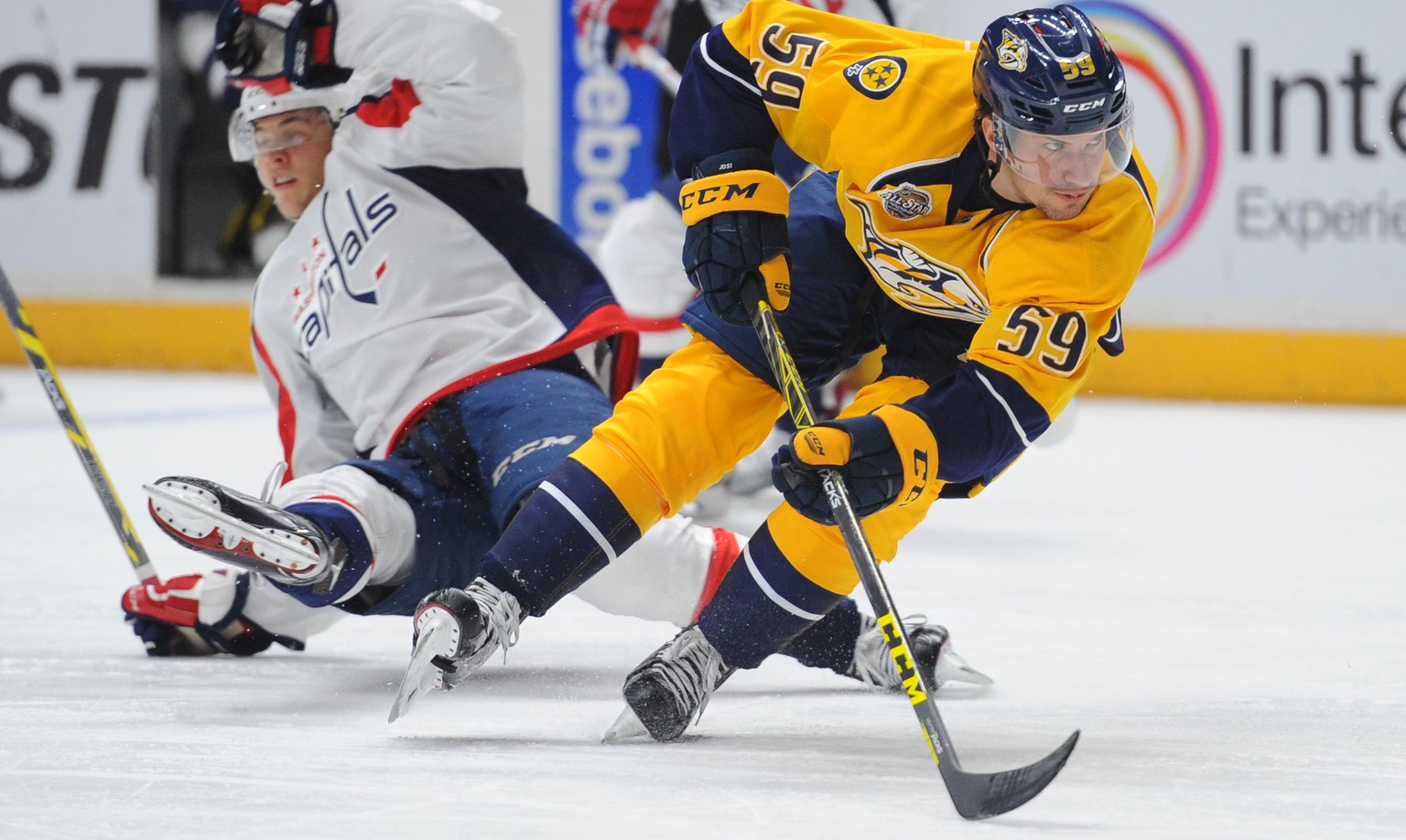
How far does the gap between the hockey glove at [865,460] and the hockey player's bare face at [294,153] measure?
111 centimetres

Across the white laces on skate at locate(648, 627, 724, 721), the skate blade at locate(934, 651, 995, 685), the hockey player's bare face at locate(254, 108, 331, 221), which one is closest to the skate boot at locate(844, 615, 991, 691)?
the skate blade at locate(934, 651, 995, 685)

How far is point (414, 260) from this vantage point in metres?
2.51

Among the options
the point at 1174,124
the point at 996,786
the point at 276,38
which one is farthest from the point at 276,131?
the point at 1174,124

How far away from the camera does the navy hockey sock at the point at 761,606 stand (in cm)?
200

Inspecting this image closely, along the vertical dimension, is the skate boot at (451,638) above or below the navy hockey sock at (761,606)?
above

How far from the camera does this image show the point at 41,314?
7.94 m

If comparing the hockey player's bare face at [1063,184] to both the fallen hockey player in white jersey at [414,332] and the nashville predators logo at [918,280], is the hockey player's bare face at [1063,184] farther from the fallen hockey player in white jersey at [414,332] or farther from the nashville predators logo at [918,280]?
the fallen hockey player in white jersey at [414,332]

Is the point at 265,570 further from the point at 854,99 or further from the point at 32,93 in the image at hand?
the point at 32,93

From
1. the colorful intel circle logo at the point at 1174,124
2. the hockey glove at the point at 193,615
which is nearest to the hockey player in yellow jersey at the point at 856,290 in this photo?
the hockey glove at the point at 193,615

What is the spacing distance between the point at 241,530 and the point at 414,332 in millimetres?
520

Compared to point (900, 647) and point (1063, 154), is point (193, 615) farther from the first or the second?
point (1063, 154)

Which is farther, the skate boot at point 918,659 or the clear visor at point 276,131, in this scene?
→ the clear visor at point 276,131

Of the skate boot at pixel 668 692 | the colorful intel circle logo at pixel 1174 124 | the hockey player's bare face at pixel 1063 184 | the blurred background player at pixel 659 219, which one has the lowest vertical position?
the colorful intel circle logo at pixel 1174 124

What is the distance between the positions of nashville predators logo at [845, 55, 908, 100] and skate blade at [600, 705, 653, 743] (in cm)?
76
